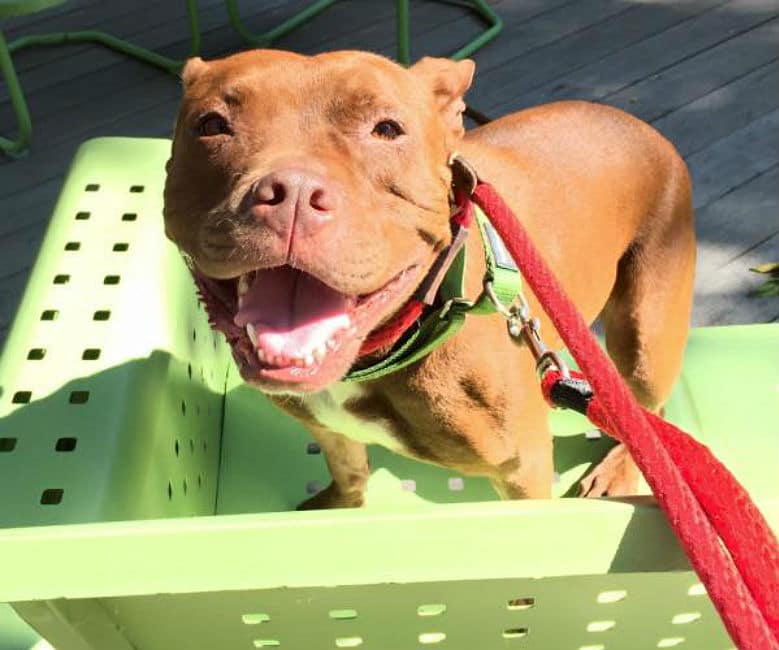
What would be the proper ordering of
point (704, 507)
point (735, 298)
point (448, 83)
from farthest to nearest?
point (735, 298)
point (448, 83)
point (704, 507)

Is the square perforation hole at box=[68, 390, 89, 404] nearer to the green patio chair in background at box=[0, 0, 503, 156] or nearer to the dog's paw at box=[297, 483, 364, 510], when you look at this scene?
the dog's paw at box=[297, 483, 364, 510]

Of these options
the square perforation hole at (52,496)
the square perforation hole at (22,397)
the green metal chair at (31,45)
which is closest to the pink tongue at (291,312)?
the square perforation hole at (52,496)

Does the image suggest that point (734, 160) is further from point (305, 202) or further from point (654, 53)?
point (305, 202)

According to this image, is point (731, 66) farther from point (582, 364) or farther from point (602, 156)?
point (582, 364)

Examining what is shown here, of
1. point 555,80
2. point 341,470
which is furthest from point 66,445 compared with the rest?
point 555,80

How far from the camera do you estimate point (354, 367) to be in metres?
1.63

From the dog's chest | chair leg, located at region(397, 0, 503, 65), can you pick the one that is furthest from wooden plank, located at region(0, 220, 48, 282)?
the dog's chest

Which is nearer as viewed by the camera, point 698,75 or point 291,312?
point 291,312

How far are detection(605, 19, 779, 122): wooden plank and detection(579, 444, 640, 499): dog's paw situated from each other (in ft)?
6.28

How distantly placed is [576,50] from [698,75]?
1.81ft

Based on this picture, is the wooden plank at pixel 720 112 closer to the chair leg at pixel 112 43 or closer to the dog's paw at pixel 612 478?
the dog's paw at pixel 612 478

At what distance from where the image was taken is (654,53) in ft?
13.7

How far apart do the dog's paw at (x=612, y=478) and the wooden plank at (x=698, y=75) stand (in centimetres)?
192

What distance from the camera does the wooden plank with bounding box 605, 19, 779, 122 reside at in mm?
3859
